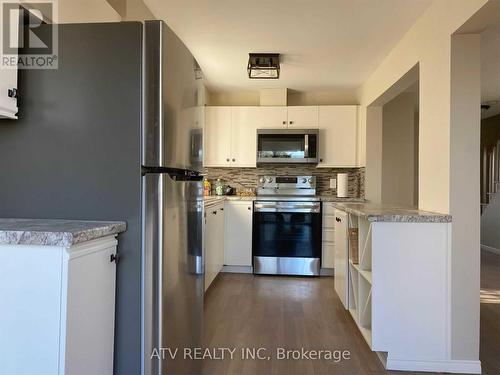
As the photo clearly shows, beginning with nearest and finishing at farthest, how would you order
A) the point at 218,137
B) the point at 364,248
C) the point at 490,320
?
1. the point at 364,248
2. the point at 490,320
3. the point at 218,137

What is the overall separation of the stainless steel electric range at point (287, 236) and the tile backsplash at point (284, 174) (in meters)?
0.56

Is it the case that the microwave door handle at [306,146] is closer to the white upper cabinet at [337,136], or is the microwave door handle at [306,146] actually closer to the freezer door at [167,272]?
the white upper cabinet at [337,136]

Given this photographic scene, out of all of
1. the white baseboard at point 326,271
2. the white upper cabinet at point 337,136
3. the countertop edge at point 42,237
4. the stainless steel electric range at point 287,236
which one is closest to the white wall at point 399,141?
the white upper cabinet at point 337,136

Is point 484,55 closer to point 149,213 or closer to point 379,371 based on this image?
point 379,371

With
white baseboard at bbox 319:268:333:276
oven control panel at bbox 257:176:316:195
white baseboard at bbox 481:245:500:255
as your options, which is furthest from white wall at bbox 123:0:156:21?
white baseboard at bbox 481:245:500:255

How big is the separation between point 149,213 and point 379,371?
159 cm

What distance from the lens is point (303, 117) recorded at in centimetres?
408

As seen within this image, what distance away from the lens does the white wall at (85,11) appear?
1.61 m

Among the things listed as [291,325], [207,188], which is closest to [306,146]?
[207,188]

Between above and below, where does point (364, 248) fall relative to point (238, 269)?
above

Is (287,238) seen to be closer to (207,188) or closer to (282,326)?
(207,188)

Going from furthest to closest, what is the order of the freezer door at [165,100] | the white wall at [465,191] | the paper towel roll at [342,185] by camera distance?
the paper towel roll at [342,185], the white wall at [465,191], the freezer door at [165,100]

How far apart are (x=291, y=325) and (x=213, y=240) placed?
121cm

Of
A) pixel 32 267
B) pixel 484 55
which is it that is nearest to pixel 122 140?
pixel 32 267
